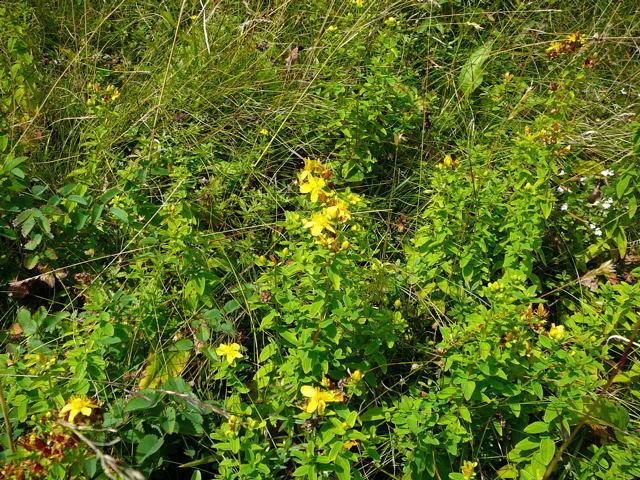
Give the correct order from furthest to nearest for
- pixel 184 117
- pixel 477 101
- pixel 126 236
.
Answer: pixel 477 101 → pixel 184 117 → pixel 126 236

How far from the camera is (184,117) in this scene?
2.77 m

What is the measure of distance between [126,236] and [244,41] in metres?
1.37

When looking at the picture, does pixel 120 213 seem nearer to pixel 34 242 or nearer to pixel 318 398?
pixel 34 242

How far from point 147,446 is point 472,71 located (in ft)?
8.01

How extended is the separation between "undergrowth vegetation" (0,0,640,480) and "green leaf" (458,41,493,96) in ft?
0.07

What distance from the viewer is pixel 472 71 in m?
3.01

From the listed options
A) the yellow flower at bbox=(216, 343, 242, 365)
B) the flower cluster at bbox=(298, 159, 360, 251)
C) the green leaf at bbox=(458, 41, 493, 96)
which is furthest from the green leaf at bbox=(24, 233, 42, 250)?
the green leaf at bbox=(458, 41, 493, 96)

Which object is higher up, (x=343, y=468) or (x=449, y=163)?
(x=449, y=163)

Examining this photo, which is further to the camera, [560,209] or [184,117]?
[184,117]

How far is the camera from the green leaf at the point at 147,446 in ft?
5.22

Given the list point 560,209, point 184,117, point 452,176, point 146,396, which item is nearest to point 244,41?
point 184,117

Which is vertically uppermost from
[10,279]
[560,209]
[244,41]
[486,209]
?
[244,41]

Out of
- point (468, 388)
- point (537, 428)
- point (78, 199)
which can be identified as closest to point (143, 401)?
point (78, 199)

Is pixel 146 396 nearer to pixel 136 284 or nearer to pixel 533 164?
pixel 136 284
